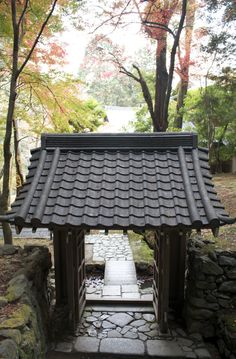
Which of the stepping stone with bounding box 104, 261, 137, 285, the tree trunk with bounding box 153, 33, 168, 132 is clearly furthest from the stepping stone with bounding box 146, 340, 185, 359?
the tree trunk with bounding box 153, 33, 168, 132

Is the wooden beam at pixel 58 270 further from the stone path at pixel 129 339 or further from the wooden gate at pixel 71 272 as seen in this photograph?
the stone path at pixel 129 339

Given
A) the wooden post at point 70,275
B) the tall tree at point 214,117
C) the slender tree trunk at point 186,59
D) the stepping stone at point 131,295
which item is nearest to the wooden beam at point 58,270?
the wooden post at point 70,275

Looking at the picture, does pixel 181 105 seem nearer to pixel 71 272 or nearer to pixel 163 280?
pixel 163 280

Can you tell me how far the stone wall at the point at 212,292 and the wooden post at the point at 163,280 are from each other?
0.47m

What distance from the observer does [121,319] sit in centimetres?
613

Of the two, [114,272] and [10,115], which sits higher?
[10,115]

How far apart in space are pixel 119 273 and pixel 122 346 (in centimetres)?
312

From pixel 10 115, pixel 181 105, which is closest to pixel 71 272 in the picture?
pixel 10 115

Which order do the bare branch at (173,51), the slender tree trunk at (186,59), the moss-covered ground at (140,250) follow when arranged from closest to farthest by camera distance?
the bare branch at (173,51) < the moss-covered ground at (140,250) < the slender tree trunk at (186,59)

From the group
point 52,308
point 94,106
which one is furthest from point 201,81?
point 52,308

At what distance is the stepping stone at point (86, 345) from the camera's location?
205 inches

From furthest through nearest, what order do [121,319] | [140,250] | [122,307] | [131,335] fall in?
[140,250] → [122,307] → [121,319] → [131,335]

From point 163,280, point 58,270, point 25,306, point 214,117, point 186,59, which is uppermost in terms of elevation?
point 186,59

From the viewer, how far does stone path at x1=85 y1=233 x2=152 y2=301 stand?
7180 mm
